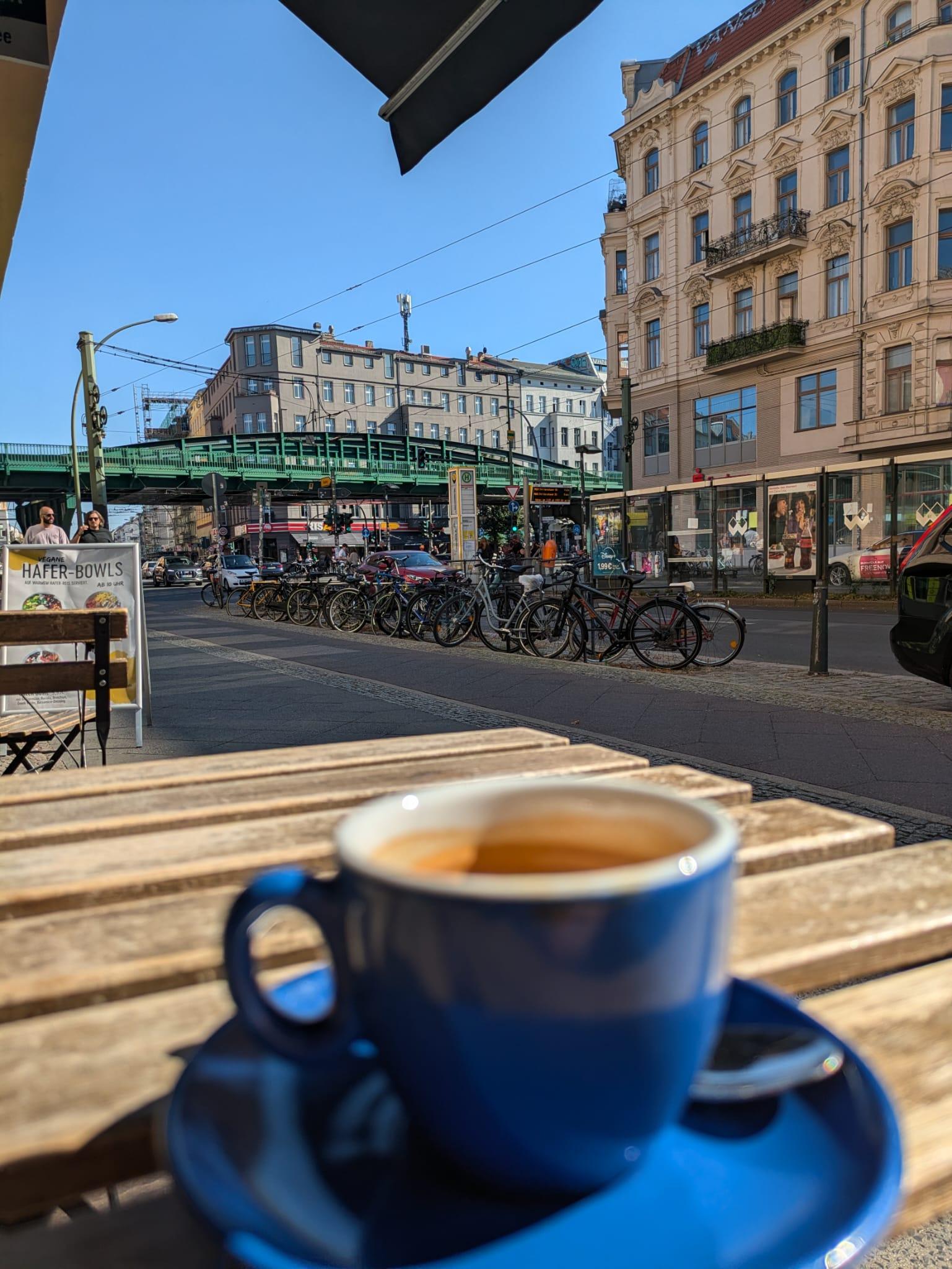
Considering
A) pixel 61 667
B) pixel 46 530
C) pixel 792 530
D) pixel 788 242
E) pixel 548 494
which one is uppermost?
pixel 788 242

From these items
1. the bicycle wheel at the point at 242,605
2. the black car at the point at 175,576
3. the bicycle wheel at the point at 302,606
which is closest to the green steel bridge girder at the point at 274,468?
the black car at the point at 175,576

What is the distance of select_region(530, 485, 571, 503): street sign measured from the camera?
24391 millimetres

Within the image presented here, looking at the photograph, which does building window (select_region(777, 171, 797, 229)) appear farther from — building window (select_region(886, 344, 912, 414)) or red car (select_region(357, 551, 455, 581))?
red car (select_region(357, 551, 455, 581))

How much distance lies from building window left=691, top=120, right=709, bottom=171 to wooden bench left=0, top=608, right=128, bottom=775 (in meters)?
34.1

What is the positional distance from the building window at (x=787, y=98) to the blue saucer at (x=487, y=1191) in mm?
34736

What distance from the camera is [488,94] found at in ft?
8.54

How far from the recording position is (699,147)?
107ft

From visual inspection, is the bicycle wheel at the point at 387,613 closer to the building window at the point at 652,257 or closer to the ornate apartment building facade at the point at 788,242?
the ornate apartment building facade at the point at 788,242

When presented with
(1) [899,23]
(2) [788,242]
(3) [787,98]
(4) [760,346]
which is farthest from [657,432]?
(1) [899,23]

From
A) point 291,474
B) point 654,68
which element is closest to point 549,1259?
point 654,68

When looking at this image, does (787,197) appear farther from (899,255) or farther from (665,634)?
(665,634)

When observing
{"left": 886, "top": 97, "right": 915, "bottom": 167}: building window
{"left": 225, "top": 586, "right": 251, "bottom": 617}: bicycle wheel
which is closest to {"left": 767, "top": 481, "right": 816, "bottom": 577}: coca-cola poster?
{"left": 225, "top": 586, "right": 251, "bottom": 617}: bicycle wheel

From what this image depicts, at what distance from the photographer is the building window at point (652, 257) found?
114ft

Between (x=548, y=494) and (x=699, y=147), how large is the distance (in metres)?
16.8
